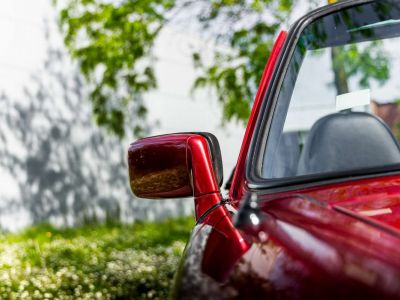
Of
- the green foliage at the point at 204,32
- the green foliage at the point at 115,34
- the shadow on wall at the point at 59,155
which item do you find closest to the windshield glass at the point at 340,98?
the green foliage at the point at 204,32

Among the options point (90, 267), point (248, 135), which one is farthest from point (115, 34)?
point (248, 135)

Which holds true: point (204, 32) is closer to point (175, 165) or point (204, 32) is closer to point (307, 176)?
point (175, 165)

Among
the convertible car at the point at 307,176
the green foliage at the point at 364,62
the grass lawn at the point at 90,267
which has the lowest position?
the grass lawn at the point at 90,267

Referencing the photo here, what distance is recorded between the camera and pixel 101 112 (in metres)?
13.1

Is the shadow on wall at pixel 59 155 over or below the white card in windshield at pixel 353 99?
below

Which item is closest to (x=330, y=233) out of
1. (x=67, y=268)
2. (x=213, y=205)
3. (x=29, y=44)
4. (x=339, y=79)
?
(x=213, y=205)

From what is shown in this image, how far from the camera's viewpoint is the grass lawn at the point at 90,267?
6695 millimetres

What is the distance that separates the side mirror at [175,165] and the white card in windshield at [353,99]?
437 millimetres

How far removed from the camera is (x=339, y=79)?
9.34ft

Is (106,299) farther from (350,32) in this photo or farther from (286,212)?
(286,212)

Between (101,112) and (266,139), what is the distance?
35.0 feet

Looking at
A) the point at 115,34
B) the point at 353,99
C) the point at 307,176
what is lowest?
the point at 307,176

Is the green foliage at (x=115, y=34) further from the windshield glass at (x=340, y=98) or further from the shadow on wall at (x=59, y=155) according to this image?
the windshield glass at (x=340, y=98)

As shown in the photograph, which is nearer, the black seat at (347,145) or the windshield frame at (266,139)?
the windshield frame at (266,139)
